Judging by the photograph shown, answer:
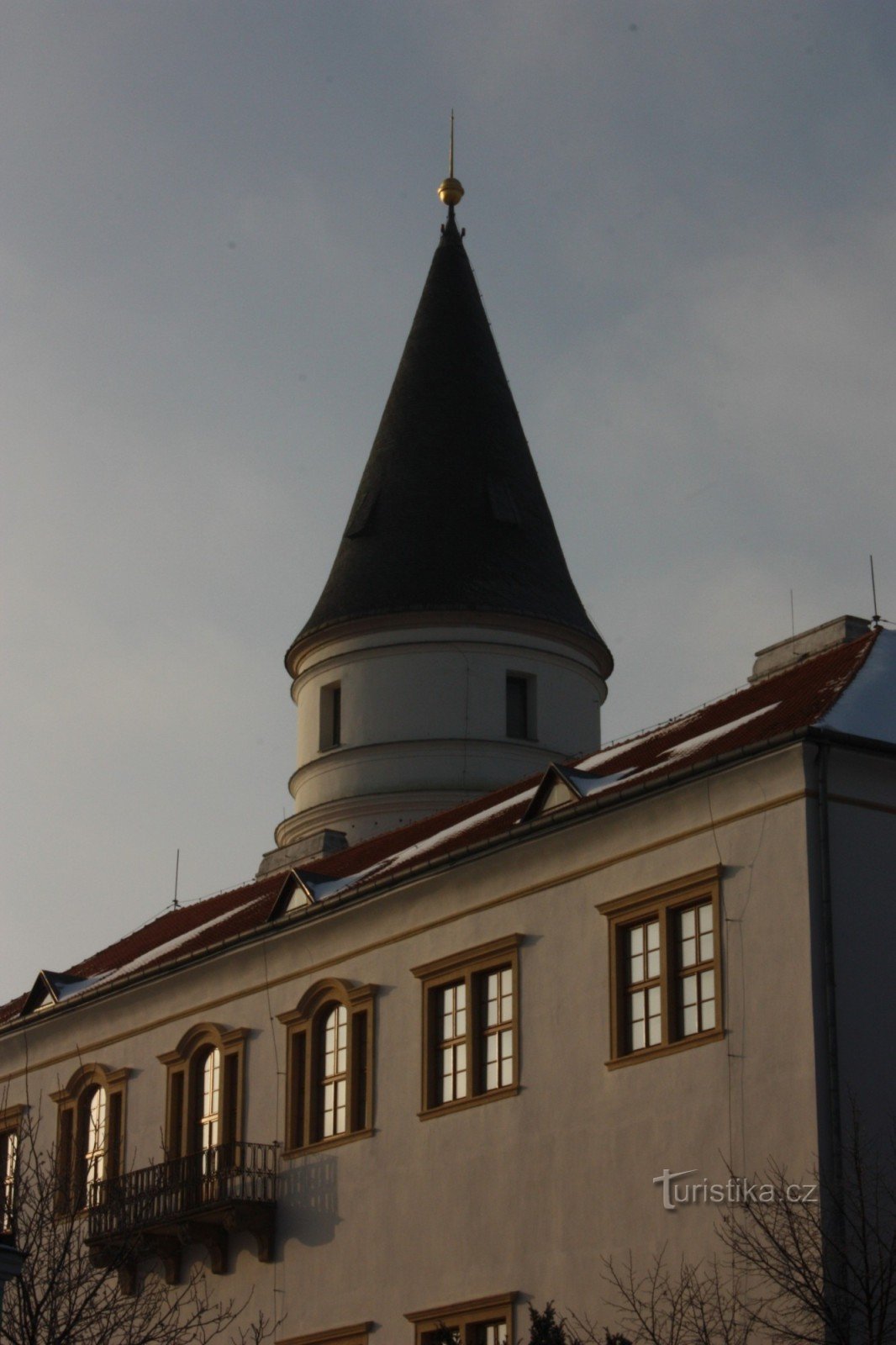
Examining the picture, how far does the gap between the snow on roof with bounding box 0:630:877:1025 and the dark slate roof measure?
26.9 ft

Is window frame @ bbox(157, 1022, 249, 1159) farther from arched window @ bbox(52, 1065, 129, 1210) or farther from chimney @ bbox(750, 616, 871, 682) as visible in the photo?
chimney @ bbox(750, 616, 871, 682)

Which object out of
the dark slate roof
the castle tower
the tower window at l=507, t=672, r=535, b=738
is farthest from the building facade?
the dark slate roof

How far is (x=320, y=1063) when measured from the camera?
1378 inches

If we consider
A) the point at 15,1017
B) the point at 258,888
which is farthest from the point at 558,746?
the point at 15,1017

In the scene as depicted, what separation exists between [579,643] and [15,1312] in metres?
24.9

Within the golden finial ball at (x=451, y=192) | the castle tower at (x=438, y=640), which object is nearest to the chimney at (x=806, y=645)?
the castle tower at (x=438, y=640)

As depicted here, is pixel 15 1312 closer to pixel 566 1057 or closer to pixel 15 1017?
pixel 566 1057

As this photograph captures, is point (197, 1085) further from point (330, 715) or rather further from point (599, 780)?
point (330, 715)

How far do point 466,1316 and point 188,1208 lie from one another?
6256 mm

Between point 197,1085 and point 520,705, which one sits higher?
point 520,705

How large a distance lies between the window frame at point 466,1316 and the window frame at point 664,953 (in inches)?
133

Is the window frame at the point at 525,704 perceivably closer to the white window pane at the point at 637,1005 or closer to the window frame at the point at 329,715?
the window frame at the point at 329,715

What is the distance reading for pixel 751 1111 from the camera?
Result: 2728cm

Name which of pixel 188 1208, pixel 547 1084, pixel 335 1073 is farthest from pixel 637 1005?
pixel 188 1208
